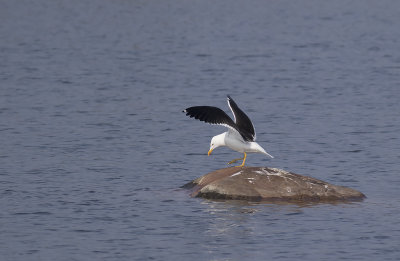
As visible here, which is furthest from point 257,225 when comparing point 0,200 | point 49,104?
point 49,104

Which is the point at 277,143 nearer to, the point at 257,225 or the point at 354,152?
the point at 354,152

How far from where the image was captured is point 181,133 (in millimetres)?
25531

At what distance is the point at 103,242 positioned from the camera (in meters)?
15.4

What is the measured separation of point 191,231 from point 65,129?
34.3 ft

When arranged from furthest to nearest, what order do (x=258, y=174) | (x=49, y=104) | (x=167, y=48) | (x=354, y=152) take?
(x=167, y=48)
(x=49, y=104)
(x=354, y=152)
(x=258, y=174)

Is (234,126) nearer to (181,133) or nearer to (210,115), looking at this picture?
(210,115)

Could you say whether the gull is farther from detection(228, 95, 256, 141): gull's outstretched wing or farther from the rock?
the rock

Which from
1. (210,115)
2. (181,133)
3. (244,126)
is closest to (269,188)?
(244,126)

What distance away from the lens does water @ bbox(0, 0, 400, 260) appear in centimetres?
1559

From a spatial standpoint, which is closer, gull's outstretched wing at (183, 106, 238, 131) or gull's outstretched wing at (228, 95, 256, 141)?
gull's outstretched wing at (183, 106, 238, 131)

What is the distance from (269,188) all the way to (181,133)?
26.7 feet

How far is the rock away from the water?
37cm

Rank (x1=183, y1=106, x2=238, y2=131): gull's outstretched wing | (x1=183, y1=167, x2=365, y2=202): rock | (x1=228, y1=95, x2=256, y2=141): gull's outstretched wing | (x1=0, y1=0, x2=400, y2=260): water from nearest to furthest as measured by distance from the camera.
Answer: (x1=0, y1=0, x2=400, y2=260): water < (x1=183, y1=106, x2=238, y2=131): gull's outstretched wing < (x1=183, y1=167, x2=365, y2=202): rock < (x1=228, y1=95, x2=256, y2=141): gull's outstretched wing

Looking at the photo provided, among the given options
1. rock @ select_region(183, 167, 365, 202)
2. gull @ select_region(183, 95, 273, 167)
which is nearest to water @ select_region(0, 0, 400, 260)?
rock @ select_region(183, 167, 365, 202)
